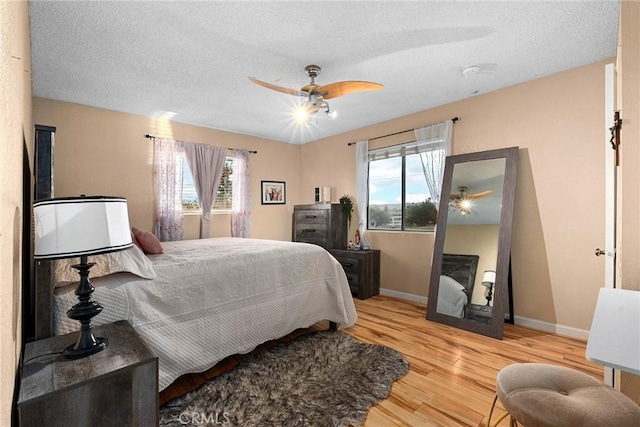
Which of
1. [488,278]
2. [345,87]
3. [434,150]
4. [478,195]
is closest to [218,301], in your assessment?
[345,87]

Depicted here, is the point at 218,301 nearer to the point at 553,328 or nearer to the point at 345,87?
the point at 345,87

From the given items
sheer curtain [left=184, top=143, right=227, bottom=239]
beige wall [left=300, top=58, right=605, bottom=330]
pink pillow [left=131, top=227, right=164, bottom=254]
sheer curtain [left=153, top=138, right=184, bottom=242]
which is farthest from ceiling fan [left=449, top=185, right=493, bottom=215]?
sheer curtain [left=153, top=138, right=184, bottom=242]

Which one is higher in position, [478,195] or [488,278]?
[478,195]

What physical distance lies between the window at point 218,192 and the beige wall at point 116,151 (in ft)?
0.58

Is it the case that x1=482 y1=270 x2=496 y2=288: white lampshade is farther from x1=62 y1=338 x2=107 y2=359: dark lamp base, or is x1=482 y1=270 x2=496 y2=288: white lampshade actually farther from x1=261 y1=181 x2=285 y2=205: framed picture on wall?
x1=261 y1=181 x2=285 y2=205: framed picture on wall

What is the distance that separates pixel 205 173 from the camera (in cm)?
436

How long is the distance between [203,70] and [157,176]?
6.25ft

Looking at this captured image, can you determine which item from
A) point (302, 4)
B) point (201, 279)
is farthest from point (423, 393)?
point (302, 4)

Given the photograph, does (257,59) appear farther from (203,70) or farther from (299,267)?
(299,267)

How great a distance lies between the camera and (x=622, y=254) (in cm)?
161

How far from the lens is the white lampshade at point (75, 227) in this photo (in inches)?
45.0

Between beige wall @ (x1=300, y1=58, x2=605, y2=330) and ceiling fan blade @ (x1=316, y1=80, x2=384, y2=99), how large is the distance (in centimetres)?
170

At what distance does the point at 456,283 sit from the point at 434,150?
1658 millimetres

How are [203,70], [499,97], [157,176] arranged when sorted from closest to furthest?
[203,70]
[499,97]
[157,176]
